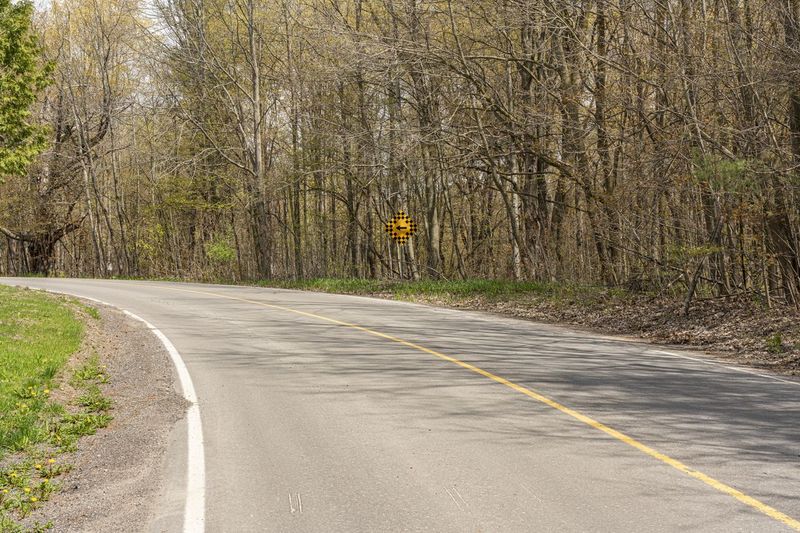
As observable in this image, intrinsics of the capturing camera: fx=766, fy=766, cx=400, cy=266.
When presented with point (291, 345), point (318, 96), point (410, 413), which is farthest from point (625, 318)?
point (318, 96)

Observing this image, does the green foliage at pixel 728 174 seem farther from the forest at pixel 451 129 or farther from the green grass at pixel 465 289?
the green grass at pixel 465 289

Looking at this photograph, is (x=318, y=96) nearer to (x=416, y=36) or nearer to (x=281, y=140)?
(x=281, y=140)

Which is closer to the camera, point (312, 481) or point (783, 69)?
point (312, 481)

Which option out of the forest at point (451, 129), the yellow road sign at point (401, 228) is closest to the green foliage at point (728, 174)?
the forest at point (451, 129)

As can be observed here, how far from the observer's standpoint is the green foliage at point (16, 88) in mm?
23188

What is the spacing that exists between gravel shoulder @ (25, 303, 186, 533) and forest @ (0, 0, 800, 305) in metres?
10.2

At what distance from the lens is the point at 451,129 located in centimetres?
2328

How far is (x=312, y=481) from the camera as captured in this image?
19.5ft

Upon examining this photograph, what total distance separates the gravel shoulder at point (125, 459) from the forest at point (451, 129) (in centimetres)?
1019

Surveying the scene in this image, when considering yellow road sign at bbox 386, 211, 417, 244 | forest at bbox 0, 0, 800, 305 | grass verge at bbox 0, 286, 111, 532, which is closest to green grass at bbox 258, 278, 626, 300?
forest at bbox 0, 0, 800, 305

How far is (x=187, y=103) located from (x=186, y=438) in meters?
34.0

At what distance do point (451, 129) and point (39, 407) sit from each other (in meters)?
16.6

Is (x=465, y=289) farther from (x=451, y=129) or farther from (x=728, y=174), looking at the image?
(x=728, y=174)

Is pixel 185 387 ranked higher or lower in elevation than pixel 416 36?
lower
